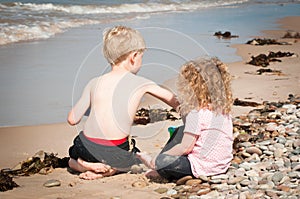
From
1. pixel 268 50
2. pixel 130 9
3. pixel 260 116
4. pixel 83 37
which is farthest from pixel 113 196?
pixel 130 9

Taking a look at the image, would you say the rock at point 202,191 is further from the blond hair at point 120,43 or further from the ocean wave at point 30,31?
the ocean wave at point 30,31

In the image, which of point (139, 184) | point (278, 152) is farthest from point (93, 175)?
point (278, 152)

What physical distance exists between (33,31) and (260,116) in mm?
7507

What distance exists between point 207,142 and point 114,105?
30.6 inches

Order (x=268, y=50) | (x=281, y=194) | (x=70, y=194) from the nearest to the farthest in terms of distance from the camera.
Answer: (x=281, y=194) → (x=70, y=194) → (x=268, y=50)

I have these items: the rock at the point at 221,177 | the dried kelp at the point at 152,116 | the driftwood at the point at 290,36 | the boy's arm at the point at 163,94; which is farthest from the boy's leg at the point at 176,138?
the driftwood at the point at 290,36

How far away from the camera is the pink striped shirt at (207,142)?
414 centimetres

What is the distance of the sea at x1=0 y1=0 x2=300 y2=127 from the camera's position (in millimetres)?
6660

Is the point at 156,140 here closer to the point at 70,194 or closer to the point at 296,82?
the point at 70,194

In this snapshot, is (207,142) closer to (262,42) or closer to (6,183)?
(6,183)

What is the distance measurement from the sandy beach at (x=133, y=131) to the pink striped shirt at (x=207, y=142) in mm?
272

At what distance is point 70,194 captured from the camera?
13.0 feet

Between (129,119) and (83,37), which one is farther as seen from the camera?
(83,37)

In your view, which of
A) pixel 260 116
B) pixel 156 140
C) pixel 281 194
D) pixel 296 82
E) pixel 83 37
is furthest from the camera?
pixel 83 37
